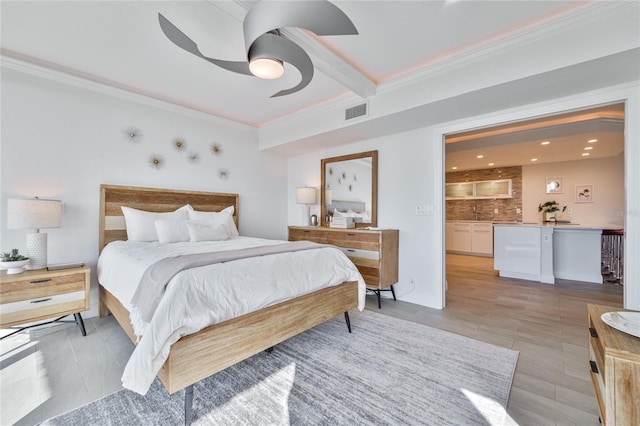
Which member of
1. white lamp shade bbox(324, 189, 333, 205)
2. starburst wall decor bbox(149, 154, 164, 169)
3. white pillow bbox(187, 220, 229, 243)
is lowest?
white pillow bbox(187, 220, 229, 243)

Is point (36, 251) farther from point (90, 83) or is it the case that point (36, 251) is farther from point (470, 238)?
point (470, 238)

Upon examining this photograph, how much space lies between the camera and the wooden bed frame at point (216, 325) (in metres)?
1.38

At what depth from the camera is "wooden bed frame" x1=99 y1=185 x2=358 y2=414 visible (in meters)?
1.38

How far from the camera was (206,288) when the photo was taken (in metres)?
1.55

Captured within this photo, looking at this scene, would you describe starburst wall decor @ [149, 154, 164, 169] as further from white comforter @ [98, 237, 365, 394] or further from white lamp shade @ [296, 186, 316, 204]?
white lamp shade @ [296, 186, 316, 204]

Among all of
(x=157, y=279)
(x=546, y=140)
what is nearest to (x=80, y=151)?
(x=157, y=279)

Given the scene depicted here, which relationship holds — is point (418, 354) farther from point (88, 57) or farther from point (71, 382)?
point (88, 57)

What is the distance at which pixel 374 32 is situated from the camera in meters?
2.16

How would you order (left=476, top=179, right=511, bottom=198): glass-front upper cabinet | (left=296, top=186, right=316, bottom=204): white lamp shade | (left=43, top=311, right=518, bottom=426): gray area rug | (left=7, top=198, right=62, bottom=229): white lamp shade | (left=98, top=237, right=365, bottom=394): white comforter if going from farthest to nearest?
1. (left=476, top=179, right=511, bottom=198): glass-front upper cabinet
2. (left=296, top=186, right=316, bottom=204): white lamp shade
3. (left=7, top=198, right=62, bottom=229): white lamp shade
4. (left=43, top=311, right=518, bottom=426): gray area rug
5. (left=98, top=237, right=365, bottom=394): white comforter

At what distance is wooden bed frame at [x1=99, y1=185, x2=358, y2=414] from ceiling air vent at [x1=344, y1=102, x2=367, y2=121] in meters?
2.01

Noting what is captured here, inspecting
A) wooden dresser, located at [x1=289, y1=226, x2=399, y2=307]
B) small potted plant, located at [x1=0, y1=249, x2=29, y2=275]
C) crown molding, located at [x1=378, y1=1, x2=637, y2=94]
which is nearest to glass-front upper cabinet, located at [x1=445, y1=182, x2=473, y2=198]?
wooden dresser, located at [x1=289, y1=226, x2=399, y2=307]

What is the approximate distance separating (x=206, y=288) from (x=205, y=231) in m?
1.71

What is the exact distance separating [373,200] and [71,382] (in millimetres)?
3489

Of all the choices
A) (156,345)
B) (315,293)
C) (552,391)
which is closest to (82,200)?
(156,345)
